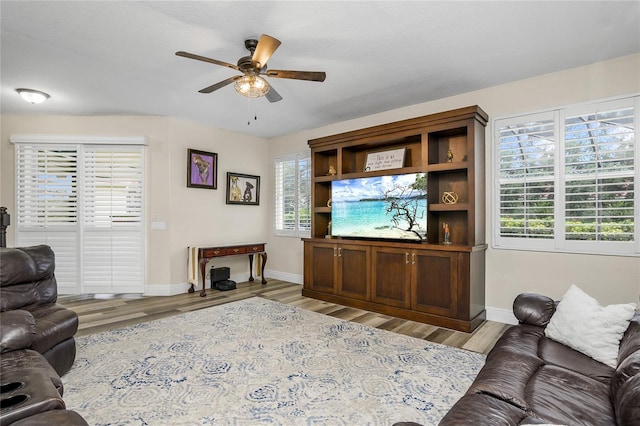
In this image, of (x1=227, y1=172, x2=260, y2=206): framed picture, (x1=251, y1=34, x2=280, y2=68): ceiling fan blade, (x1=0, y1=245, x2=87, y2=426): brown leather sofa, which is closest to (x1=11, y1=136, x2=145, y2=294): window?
(x1=227, y1=172, x2=260, y2=206): framed picture

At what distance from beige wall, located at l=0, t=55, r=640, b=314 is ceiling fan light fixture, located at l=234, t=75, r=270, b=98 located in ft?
7.75

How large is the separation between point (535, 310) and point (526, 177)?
5.88ft

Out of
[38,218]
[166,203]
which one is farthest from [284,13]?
[38,218]

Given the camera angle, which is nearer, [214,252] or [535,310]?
[535,310]

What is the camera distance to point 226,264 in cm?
579

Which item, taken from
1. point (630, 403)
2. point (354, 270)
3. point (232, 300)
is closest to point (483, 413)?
point (630, 403)

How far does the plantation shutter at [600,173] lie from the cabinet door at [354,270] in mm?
2219

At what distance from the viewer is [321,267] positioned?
4.76m

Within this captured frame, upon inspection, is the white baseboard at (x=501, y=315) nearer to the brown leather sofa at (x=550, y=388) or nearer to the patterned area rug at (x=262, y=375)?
the patterned area rug at (x=262, y=375)

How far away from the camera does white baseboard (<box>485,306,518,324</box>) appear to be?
3680 millimetres

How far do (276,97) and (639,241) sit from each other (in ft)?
12.1

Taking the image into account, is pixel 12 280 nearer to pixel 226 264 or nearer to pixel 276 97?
pixel 276 97

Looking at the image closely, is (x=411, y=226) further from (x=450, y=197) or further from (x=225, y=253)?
(x=225, y=253)

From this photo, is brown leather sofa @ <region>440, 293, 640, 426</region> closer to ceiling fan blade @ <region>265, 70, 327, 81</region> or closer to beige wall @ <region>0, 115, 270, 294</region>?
ceiling fan blade @ <region>265, 70, 327, 81</region>
